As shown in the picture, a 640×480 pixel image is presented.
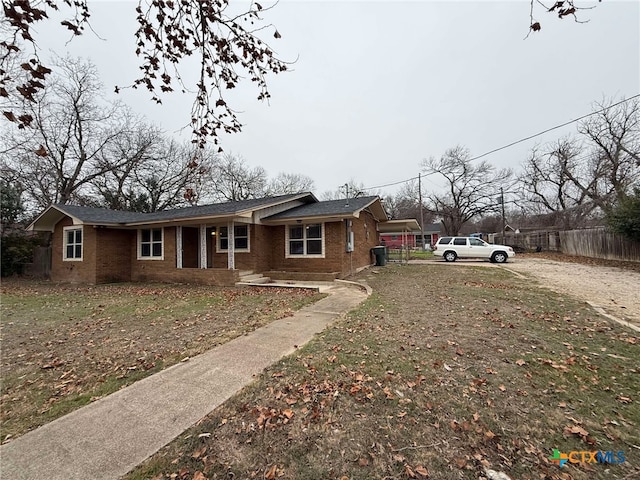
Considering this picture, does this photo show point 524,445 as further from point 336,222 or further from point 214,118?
point 336,222

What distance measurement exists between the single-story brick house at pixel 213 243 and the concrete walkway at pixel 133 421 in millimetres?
7312

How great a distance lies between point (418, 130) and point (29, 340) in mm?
27496

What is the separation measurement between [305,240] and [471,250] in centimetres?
1284

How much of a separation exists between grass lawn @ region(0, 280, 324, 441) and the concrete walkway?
Answer: 331mm

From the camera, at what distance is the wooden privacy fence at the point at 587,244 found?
1509 cm

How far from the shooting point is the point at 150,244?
43.8ft

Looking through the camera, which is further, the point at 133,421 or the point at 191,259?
the point at 191,259

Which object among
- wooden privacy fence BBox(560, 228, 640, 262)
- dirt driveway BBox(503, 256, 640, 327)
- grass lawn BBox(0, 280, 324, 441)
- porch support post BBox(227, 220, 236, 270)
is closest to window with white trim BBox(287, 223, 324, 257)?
porch support post BBox(227, 220, 236, 270)

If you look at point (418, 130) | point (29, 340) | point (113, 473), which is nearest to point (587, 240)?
point (418, 130)

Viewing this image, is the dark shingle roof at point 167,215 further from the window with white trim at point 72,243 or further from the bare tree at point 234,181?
the bare tree at point 234,181

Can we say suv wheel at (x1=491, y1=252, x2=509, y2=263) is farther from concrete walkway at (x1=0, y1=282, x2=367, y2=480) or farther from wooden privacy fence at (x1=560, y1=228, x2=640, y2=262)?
concrete walkway at (x1=0, y1=282, x2=367, y2=480)

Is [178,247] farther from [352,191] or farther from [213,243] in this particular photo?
[352,191]

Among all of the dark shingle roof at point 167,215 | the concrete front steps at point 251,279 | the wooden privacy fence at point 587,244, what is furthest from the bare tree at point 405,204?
the concrete front steps at point 251,279

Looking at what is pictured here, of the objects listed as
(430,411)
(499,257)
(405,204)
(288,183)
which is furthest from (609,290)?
(405,204)
